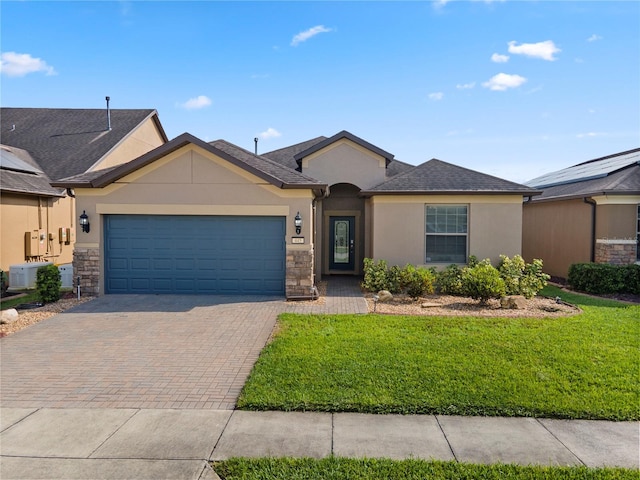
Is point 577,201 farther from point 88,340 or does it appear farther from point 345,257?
point 88,340

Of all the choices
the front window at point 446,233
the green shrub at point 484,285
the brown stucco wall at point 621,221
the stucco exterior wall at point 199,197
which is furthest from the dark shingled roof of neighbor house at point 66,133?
the brown stucco wall at point 621,221

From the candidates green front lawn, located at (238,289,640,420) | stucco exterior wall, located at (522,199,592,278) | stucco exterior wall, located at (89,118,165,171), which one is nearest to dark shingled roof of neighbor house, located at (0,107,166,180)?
stucco exterior wall, located at (89,118,165,171)

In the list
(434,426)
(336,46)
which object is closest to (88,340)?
(434,426)

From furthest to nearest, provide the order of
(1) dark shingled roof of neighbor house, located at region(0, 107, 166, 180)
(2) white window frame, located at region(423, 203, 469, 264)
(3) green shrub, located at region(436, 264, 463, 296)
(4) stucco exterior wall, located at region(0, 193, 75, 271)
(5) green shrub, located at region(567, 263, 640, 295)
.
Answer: (1) dark shingled roof of neighbor house, located at region(0, 107, 166, 180) → (4) stucco exterior wall, located at region(0, 193, 75, 271) → (2) white window frame, located at region(423, 203, 469, 264) → (5) green shrub, located at region(567, 263, 640, 295) → (3) green shrub, located at region(436, 264, 463, 296)

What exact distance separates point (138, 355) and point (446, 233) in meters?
9.66

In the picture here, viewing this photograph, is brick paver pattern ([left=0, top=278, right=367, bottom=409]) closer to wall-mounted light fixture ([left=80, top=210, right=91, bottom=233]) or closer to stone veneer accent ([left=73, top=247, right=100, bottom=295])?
stone veneer accent ([left=73, top=247, right=100, bottom=295])

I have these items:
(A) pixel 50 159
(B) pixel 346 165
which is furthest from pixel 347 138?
(A) pixel 50 159

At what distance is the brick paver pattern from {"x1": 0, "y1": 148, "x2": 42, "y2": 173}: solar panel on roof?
27.1 ft

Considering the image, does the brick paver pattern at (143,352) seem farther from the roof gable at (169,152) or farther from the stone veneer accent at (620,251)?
the stone veneer accent at (620,251)

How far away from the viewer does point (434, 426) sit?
179 inches

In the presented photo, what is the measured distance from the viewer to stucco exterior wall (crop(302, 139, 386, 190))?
47.4 ft

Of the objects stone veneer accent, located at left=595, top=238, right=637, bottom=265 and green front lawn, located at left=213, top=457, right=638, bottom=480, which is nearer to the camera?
green front lawn, located at left=213, top=457, right=638, bottom=480

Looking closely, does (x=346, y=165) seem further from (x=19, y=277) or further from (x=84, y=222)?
(x=19, y=277)

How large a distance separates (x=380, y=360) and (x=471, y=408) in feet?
5.67
